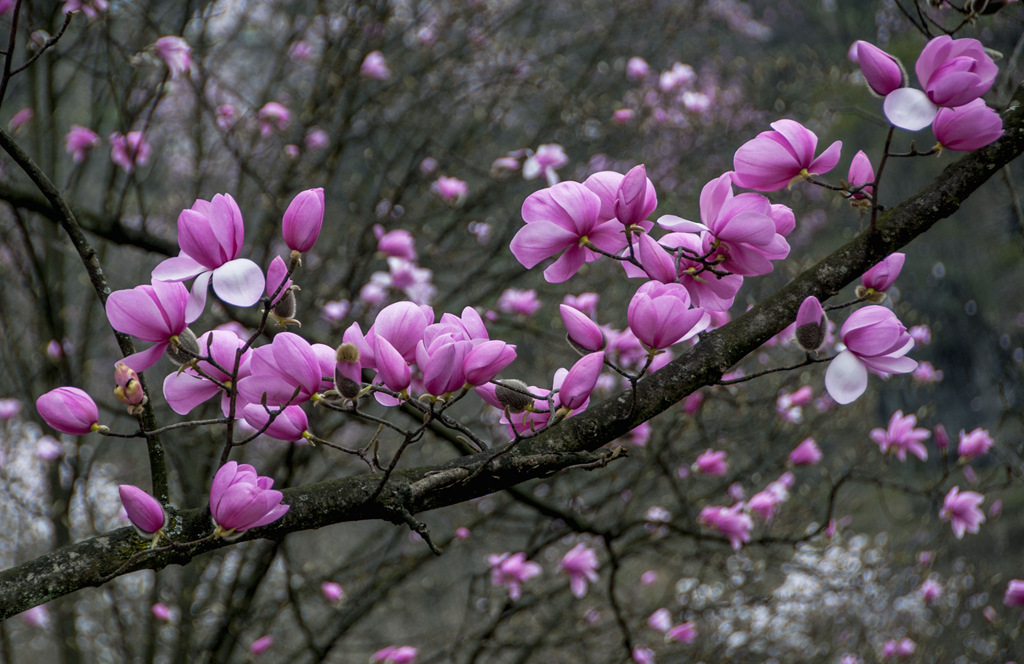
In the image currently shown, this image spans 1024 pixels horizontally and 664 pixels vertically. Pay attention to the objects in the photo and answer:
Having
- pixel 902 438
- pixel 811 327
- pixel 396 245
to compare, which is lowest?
pixel 902 438

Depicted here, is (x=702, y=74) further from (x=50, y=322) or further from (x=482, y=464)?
(x=482, y=464)

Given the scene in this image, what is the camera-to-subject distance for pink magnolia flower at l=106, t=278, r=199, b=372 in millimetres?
770

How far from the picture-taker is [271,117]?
2943 mm

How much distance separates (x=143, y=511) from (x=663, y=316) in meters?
0.61

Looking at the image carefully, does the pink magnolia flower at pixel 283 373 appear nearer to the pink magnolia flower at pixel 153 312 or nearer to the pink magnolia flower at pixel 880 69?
the pink magnolia flower at pixel 153 312

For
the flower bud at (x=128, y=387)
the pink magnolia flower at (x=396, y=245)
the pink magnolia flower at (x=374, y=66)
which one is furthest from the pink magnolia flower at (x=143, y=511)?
the pink magnolia flower at (x=374, y=66)

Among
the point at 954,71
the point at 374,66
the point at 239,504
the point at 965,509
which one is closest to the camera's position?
the point at 239,504

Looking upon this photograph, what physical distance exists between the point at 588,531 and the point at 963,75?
1089 mm

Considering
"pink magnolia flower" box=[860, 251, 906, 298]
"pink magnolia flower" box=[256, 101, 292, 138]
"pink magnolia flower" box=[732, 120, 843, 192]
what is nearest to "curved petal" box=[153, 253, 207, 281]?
"pink magnolia flower" box=[732, 120, 843, 192]

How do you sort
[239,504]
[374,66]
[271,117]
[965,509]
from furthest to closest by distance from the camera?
1. [374,66]
2. [271,117]
3. [965,509]
4. [239,504]

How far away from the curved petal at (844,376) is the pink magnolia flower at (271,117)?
8.24 feet

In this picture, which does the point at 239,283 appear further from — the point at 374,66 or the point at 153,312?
the point at 374,66

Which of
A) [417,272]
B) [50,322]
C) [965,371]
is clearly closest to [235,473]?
[417,272]

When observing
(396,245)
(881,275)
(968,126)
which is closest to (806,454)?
(396,245)
